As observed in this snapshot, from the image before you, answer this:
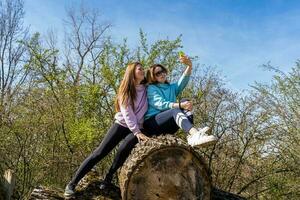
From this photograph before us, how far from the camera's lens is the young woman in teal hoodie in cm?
423

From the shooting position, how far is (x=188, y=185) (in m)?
4.27

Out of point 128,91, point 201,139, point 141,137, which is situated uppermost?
point 128,91

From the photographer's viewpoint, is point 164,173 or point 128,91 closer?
point 164,173

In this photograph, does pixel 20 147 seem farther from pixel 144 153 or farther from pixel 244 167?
pixel 144 153

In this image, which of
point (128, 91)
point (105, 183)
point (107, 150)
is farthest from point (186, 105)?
point (105, 183)

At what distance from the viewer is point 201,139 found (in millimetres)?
4125

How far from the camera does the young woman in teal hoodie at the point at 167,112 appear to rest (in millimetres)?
4234

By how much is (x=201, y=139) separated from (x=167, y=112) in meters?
0.52

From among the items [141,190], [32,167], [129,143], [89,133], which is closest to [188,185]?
[141,190]

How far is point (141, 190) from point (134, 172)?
0.19m

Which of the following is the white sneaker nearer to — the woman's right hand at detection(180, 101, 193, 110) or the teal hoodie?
the woman's right hand at detection(180, 101, 193, 110)

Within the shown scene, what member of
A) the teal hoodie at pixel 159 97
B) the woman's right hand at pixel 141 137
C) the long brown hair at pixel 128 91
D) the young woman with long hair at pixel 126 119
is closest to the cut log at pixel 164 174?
the woman's right hand at pixel 141 137

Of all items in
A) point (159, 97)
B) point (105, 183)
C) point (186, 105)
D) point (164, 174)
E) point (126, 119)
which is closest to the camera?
point (164, 174)

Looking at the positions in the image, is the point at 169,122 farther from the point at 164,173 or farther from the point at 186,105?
the point at 164,173
